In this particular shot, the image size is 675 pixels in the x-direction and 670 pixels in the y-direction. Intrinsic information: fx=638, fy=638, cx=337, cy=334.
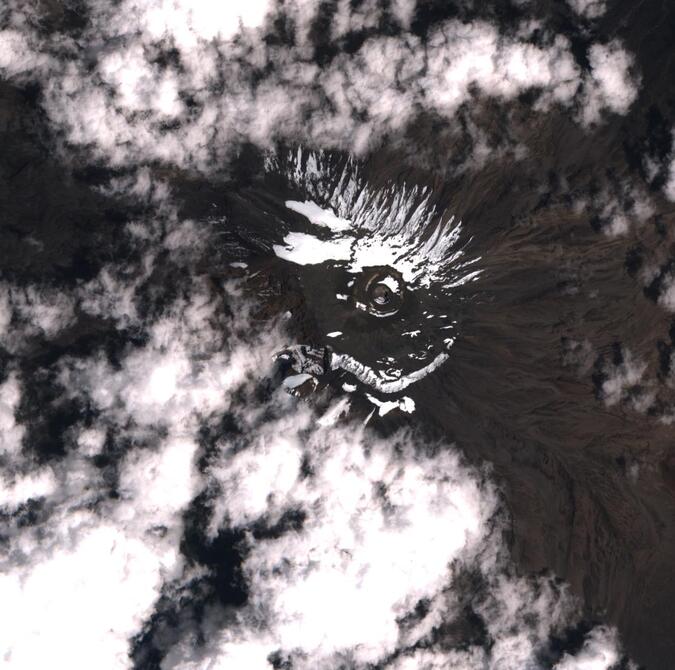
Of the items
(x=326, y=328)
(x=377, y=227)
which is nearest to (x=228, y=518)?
(x=326, y=328)

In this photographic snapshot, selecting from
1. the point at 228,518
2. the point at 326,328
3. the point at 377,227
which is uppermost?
the point at 377,227

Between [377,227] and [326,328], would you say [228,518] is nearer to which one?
[326,328]

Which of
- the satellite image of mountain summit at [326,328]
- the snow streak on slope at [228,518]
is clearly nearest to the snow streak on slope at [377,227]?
the satellite image of mountain summit at [326,328]

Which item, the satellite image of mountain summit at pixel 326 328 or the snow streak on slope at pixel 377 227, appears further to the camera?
the snow streak on slope at pixel 377 227

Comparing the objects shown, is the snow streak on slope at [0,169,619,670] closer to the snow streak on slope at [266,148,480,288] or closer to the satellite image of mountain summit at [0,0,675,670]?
the satellite image of mountain summit at [0,0,675,670]

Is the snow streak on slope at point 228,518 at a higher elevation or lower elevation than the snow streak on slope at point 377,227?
lower

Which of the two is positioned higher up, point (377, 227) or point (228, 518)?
point (377, 227)

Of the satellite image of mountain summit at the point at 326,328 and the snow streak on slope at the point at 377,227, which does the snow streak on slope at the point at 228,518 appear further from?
the snow streak on slope at the point at 377,227

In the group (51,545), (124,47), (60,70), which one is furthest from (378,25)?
(51,545)

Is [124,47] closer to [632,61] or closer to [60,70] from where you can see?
[60,70]

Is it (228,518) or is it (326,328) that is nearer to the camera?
(228,518)

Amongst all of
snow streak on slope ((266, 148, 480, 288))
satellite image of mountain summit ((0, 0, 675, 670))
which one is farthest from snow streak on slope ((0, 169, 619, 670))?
snow streak on slope ((266, 148, 480, 288))
